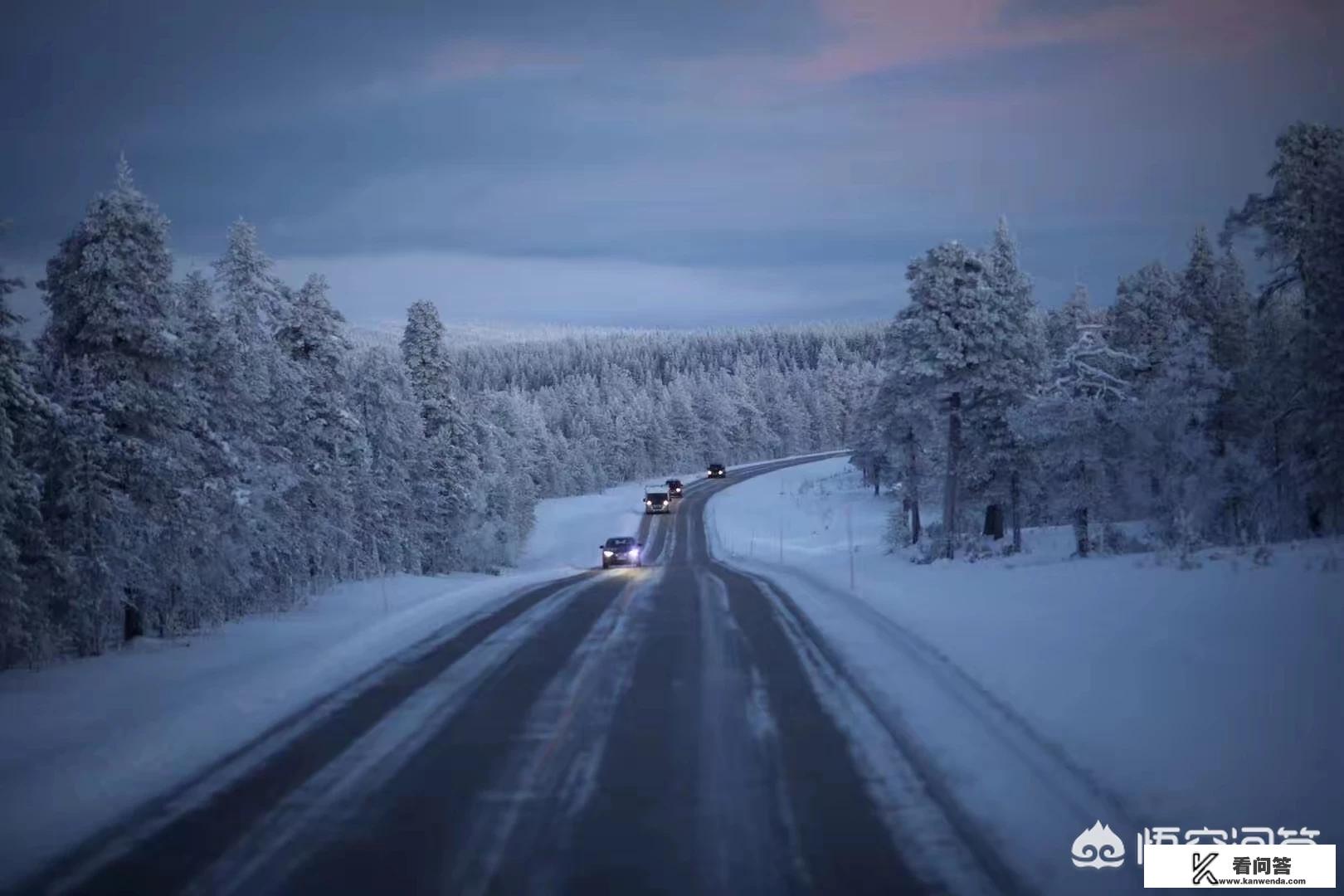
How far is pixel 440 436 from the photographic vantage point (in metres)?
49.9

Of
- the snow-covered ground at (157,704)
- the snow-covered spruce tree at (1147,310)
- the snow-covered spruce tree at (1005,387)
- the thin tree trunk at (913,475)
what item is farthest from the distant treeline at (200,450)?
the snow-covered spruce tree at (1147,310)

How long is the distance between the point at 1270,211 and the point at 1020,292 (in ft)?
48.3

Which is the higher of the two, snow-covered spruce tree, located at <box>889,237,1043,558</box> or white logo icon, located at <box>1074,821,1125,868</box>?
snow-covered spruce tree, located at <box>889,237,1043,558</box>

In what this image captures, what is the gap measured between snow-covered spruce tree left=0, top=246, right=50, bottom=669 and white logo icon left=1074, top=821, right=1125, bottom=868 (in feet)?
51.9

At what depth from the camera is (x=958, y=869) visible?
6617mm

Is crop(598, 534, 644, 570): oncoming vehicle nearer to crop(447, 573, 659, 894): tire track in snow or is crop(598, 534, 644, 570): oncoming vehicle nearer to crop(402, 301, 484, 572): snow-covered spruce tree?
crop(402, 301, 484, 572): snow-covered spruce tree

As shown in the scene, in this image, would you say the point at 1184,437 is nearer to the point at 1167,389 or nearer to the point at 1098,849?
the point at 1167,389

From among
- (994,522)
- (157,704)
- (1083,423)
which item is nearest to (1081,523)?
(1083,423)

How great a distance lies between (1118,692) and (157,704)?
1136 centimetres

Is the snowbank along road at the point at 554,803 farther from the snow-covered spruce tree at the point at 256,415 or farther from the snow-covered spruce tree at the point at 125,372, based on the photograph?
the snow-covered spruce tree at the point at 256,415

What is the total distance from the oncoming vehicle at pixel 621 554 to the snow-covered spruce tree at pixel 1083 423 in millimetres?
21999

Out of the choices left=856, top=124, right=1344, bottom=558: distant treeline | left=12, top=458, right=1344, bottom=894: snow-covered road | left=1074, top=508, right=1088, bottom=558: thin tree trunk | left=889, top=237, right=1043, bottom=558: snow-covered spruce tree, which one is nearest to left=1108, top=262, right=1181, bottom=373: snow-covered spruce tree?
left=856, top=124, right=1344, bottom=558: distant treeline

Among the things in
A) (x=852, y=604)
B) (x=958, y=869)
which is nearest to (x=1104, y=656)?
(x=958, y=869)

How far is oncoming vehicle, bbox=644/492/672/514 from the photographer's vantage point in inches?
3656
